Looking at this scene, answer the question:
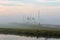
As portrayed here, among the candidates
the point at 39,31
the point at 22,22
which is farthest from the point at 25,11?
the point at 39,31

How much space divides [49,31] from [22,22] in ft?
1.77

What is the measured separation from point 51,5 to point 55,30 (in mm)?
473

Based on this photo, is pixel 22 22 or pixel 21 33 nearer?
pixel 22 22

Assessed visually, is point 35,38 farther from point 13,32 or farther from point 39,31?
point 13,32

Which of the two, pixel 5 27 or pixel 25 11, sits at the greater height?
pixel 25 11

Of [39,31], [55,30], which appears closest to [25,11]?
[39,31]

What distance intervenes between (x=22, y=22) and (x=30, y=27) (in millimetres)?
176

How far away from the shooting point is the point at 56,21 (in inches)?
116

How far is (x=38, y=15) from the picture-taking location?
2.95 meters

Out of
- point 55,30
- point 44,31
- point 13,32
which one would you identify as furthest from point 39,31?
point 13,32

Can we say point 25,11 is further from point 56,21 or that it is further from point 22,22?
point 56,21

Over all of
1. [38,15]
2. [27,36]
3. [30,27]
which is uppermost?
[38,15]

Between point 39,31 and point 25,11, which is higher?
point 25,11

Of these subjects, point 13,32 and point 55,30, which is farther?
point 13,32
